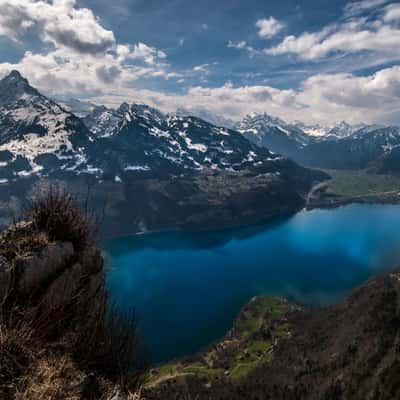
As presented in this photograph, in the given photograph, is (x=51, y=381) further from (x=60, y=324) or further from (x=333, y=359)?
(x=333, y=359)

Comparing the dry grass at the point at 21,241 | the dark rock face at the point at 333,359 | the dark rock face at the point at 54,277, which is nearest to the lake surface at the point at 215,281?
the dark rock face at the point at 333,359

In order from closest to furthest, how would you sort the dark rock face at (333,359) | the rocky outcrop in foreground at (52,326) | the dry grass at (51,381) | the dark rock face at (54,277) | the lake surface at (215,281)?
the dry grass at (51,381), the rocky outcrop in foreground at (52,326), the dark rock face at (54,277), the dark rock face at (333,359), the lake surface at (215,281)

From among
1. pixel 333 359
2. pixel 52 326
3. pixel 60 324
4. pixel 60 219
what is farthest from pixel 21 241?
pixel 333 359

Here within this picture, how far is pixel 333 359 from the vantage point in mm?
93688

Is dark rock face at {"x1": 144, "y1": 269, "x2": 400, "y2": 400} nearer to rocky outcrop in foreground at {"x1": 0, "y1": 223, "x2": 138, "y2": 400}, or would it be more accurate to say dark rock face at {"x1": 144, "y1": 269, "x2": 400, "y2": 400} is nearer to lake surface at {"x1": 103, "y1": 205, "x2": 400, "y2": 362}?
lake surface at {"x1": 103, "y1": 205, "x2": 400, "y2": 362}

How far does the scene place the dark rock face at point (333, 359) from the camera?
75875mm

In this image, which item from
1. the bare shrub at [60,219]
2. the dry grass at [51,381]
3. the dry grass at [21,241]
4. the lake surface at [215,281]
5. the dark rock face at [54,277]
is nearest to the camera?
the dry grass at [51,381]

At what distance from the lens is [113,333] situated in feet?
25.7

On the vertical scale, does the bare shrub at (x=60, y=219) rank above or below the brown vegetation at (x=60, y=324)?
above

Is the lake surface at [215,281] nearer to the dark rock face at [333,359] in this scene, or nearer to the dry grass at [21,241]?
the dark rock face at [333,359]

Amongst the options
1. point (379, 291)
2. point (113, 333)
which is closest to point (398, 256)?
point (379, 291)

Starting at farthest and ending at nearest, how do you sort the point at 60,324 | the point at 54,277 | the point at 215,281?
the point at 215,281, the point at 54,277, the point at 60,324

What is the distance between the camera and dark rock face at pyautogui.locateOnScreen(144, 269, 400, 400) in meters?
75.9

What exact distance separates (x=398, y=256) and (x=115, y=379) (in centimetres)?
20006
